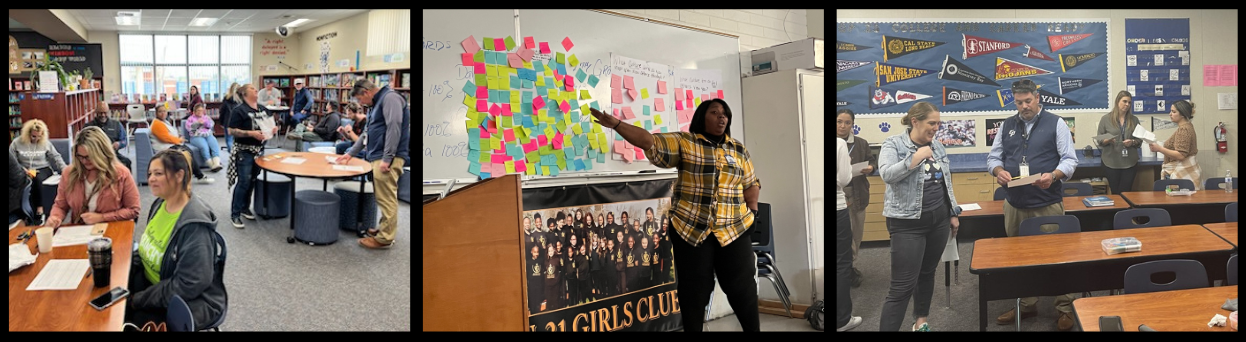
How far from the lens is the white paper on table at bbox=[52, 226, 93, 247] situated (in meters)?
2.63

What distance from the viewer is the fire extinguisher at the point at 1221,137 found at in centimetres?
335

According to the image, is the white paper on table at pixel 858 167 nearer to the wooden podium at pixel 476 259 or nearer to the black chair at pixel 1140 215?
the black chair at pixel 1140 215

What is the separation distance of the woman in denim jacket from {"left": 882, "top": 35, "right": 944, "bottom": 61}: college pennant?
0.23m

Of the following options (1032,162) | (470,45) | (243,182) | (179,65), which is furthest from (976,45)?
(179,65)

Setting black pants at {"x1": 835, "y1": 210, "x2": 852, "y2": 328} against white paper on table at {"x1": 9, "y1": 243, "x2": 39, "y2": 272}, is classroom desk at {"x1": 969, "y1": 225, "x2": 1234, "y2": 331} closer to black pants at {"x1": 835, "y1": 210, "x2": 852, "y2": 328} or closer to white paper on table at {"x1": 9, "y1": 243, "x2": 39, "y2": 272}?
black pants at {"x1": 835, "y1": 210, "x2": 852, "y2": 328}

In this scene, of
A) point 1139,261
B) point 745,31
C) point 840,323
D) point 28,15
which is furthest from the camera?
point 745,31

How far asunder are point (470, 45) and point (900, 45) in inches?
70.0

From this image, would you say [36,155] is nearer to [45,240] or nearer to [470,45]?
[45,240]

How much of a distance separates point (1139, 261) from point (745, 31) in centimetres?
217

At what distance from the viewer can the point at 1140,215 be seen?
11.0 feet
